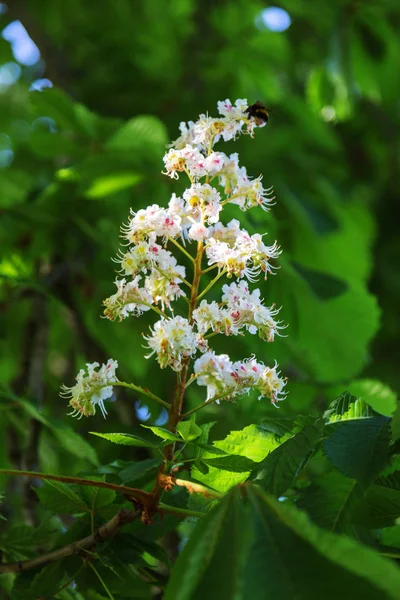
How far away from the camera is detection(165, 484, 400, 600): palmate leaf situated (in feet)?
1.64

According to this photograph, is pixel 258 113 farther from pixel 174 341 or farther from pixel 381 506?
pixel 381 506

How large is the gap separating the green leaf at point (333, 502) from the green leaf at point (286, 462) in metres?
0.08

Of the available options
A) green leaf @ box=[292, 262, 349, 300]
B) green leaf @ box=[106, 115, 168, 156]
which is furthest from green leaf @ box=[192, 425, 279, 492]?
green leaf @ box=[106, 115, 168, 156]

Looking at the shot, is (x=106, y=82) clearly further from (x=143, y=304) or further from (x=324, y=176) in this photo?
(x=143, y=304)

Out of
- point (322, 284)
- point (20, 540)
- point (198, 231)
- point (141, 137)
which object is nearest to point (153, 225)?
point (198, 231)

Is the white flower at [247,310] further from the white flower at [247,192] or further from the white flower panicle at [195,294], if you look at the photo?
the white flower at [247,192]

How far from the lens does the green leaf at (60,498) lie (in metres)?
0.83

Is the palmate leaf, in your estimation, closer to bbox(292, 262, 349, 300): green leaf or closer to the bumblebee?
the bumblebee

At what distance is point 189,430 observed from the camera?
75cm

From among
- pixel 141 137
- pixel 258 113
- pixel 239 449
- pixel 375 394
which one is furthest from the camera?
pixel 141 137

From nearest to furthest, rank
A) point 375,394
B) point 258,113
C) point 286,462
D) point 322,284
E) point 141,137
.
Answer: point 286,462 < point 258,113 < point 375,394 < point 322,284 < point 141,137

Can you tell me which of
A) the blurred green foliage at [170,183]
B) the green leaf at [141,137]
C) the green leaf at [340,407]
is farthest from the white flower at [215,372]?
the green leaf at [141,137]

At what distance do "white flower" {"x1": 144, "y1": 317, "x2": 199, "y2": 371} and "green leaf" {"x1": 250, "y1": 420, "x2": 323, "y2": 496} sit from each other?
5.2 inches

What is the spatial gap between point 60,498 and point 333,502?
320 mm
